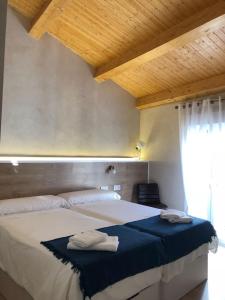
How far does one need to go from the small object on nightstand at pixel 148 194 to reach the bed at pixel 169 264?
4.08ft

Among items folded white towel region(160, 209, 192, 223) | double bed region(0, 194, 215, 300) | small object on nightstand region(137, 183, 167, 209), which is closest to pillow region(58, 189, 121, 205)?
double bed region(0, 194, 215, 300)

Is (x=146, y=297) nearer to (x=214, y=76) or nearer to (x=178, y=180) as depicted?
(x=178, y=180)

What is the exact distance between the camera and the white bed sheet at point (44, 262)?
1637 millimetres

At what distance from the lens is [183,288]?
2.50 metres

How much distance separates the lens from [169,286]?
2.31 meters

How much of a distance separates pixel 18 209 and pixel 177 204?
2760mm

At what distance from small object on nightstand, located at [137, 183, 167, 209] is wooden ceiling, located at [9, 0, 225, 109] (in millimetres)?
1646

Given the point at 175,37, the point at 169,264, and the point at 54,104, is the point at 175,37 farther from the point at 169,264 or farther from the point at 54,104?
the point at 169,264

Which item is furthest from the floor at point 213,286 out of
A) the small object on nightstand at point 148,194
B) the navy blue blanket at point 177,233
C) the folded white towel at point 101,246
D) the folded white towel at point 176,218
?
the small object on nightstand at point 148,194

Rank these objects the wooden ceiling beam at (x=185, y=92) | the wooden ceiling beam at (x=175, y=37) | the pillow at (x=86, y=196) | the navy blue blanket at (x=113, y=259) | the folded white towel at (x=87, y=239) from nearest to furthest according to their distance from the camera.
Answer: the navy blue blanket at (x=113, y=259)
the folded white towel at (x=87, y=239)
the wooden ceiling beam at (x=175, y=37)
the pillow at (x=86, y=196)
the wooden ceiling beam at (x=185, y=92)

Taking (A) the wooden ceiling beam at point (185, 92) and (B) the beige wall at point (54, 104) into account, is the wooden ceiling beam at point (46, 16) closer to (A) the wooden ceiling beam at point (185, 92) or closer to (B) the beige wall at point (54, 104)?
(B) the beige wall at point (54, 104)

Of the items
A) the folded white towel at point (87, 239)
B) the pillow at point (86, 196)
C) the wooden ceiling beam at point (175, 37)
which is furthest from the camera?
the pillow at point (86, 196)

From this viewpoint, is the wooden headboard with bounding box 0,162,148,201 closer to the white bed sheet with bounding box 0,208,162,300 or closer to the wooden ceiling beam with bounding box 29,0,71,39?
the white bed sheet with bounding box 0,208,162,300

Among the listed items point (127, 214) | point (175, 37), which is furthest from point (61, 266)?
point (175, 37)
